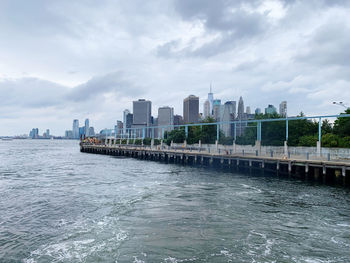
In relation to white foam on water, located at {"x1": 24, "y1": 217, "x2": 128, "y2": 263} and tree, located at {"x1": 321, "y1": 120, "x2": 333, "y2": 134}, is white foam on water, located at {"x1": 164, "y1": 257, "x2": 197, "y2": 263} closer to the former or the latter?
white foam on water, located at {"x1": 24, "y1": 217, "x2": 128, "y2": 263}

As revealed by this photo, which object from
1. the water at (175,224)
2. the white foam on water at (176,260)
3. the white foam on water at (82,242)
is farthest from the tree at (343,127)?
the white foam on water at (176,260)

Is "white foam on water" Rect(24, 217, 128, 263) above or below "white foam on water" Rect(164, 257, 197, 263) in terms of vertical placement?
below

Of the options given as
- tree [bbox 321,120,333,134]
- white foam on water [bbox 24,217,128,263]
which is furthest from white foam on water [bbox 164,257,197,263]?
tree [bbox 321,120,333,134]

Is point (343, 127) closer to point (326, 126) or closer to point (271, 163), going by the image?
point (271, 163)

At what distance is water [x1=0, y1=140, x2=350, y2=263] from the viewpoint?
1233cm

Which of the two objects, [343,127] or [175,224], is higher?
[343,127]

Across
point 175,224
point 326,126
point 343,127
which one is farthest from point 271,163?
point 326,126

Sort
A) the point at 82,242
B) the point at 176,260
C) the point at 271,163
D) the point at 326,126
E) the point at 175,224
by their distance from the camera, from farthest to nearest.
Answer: the point at 326,126, the point at 271,163, the point at 175,224, the point at 82,242, the point at 176,260

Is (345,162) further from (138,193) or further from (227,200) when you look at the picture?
(138,193)

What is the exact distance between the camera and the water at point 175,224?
12.3m

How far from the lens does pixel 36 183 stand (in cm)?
3180

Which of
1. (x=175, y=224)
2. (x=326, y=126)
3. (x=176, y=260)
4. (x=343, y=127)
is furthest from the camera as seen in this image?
(x=326, y=126)

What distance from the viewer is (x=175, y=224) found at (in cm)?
1627

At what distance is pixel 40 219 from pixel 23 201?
6.47 m
